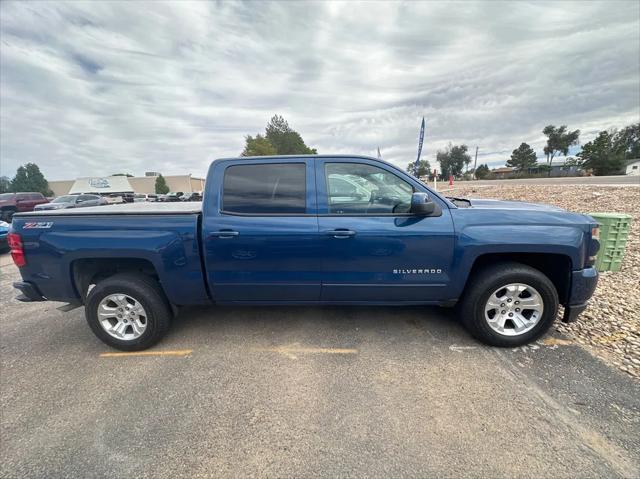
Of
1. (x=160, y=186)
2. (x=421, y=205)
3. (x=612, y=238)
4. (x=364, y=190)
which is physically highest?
(x=160, y=186)

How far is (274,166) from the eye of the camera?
9.57ft

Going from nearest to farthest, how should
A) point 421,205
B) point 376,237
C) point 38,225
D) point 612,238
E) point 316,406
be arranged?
point 316,406, point 421,205, point 376,237, point 38,225, point 612,238

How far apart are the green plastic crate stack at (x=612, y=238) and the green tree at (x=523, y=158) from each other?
83481 mm

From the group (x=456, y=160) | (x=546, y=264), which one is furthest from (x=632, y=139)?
(x=546, y=264)

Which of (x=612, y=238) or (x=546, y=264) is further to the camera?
(x=612, y=238)

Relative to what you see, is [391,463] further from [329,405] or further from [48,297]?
[48,297]

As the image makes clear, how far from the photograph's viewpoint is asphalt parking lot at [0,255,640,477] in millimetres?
1778

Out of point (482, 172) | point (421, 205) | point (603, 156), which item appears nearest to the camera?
point (421, 205)

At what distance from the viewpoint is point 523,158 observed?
243 feet

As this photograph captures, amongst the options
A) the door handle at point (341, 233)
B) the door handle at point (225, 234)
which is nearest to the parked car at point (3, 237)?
the door handle at point (225, 234)

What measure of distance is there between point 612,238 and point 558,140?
265 ft

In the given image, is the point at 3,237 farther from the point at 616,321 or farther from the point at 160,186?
the point at 160,186

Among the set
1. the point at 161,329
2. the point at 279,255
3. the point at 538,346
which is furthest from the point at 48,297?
the point at 538,346

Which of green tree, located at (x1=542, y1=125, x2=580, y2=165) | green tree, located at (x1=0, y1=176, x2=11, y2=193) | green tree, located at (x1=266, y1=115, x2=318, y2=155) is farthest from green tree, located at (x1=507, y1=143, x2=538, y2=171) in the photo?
green tree, located at (x1=0, y1=176, x2=11, y2=193)
